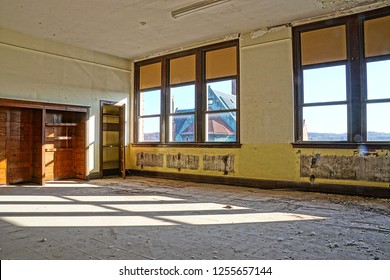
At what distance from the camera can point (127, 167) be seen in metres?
8.68

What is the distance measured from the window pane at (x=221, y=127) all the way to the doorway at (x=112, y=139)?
2.51 metres

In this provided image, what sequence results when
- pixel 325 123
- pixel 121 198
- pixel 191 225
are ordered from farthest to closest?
pixel 325 123, pixel 121 198, pixel 191 225

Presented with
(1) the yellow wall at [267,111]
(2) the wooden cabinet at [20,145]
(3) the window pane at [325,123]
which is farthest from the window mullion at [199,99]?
(2) the wooden cabinet at [20,145]

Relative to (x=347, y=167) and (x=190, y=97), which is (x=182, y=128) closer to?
(x=190, y=97)

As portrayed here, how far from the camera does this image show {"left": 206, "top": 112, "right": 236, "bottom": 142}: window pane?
684 cm

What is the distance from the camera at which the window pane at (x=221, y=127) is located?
22.5ft

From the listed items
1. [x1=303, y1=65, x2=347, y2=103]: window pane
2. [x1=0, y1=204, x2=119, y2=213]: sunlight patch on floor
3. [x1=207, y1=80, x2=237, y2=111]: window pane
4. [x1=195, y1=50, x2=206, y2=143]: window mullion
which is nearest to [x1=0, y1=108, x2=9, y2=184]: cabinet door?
[x1=0, y1=204, x2=119, y2=213]: sunlight patch on floor

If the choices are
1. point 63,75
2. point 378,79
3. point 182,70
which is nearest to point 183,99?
point 182,70

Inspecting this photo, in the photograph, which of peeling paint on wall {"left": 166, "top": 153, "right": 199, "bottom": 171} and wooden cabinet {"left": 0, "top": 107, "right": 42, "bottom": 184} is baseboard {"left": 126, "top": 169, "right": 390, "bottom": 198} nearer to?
peeling paint on wall {"left": 166, "top": 153, "right": 199, "bottom": 171}

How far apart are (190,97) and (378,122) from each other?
4.12 m

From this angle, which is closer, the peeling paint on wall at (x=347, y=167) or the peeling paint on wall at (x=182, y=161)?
the peeling paint on wall at (x=347, y=167)

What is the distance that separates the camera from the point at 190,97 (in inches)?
297

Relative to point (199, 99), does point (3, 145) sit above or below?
below

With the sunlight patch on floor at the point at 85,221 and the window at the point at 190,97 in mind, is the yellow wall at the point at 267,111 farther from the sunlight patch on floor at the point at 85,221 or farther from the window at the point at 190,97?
the sunlight patch on floor at the point at 85,221
